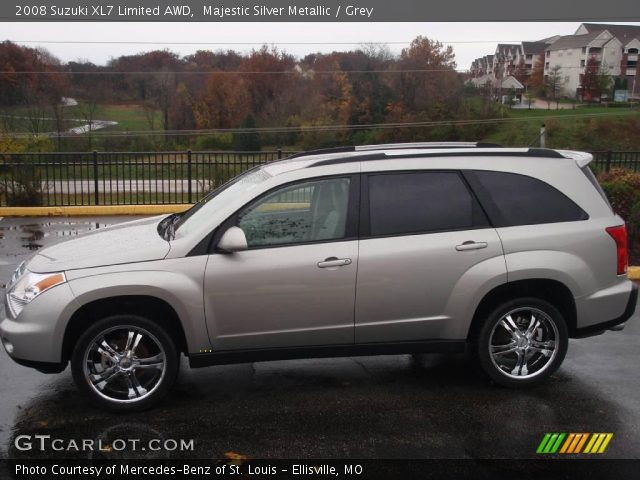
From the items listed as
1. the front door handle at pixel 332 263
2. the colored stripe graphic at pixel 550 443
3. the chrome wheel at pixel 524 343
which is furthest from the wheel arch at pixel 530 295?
the front door handle at pixel 332 263

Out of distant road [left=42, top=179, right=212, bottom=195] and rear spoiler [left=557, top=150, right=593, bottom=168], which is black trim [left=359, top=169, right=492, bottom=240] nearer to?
rear spoiler [left=557, top=150, right=593, bottom=168]

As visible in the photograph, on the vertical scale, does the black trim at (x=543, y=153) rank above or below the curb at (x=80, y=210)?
above

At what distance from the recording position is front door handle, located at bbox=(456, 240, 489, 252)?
16.2 ft

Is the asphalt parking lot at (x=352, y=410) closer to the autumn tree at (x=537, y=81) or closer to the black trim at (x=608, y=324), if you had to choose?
the black trim at (x=608, y=324)

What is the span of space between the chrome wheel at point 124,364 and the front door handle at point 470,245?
91.0 inches

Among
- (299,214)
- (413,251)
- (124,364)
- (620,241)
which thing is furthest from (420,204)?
(124,364)

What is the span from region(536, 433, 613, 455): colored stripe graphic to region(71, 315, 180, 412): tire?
260 cm

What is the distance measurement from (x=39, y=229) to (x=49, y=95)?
27505 mm

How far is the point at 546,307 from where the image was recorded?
16.7 feet

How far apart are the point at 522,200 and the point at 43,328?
3683 millimetres

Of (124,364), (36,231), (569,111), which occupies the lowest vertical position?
(36,231)

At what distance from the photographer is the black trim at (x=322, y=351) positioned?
191 inches

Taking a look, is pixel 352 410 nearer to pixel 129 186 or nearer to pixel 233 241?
pixel 233 241

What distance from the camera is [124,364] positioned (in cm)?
471
